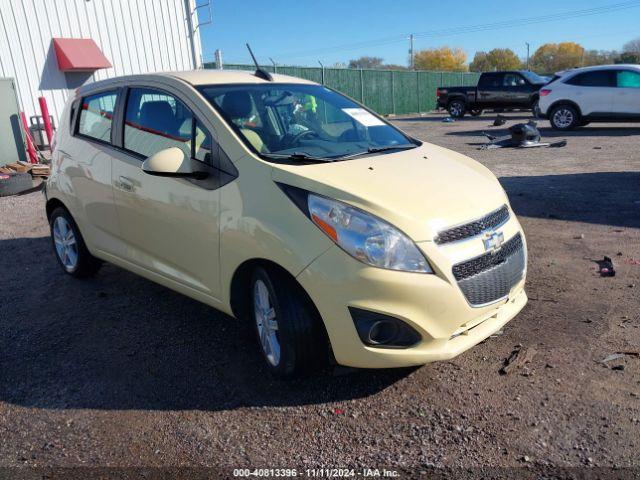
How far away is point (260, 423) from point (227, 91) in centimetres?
214

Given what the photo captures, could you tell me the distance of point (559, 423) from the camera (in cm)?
278

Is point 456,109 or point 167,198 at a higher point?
point 167,198

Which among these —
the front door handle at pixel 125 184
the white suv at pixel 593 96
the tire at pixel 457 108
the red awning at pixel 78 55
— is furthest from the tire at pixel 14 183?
the tire at pixel 457 108

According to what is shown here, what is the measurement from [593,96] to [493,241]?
1445 cm

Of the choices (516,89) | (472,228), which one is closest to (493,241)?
(472,228)

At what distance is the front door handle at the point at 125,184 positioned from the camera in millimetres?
3945

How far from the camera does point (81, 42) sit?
16500 millimetres

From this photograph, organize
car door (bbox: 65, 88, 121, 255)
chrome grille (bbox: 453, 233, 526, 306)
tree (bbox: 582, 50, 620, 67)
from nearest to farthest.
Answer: chrome grille (bbox: 453, 233, 526, 306) → car door (bbox: 65, 88, 121, 255) → tree (bbox: 582, 50, 620, 67)

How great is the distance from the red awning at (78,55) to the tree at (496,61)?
3123 inches

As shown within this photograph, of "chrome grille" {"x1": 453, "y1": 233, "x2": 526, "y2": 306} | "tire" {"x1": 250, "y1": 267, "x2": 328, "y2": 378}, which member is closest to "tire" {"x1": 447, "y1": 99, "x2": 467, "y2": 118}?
"chrome grille" {"x1": 453, "y1": 233, "x2": 526, "y2": 306}

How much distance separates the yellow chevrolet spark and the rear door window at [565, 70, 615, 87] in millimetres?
13365

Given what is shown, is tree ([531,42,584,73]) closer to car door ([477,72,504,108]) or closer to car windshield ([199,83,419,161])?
car door ([477,72,504,108])

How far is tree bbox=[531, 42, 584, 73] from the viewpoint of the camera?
82.8m

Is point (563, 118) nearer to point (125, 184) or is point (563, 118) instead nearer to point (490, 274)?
point (490, 274)
